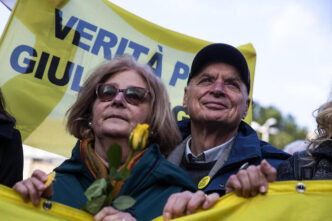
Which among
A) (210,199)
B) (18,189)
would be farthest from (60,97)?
(210,199)

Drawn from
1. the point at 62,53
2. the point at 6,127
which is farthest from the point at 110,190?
the point at 62,53

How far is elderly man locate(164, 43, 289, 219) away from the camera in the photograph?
8.13 ft

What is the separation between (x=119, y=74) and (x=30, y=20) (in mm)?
1564

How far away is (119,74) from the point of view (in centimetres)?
258

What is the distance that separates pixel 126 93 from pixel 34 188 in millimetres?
914

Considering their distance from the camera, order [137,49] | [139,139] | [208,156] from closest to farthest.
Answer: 1. [139,139]
2. [208,156]
3. [137,49]

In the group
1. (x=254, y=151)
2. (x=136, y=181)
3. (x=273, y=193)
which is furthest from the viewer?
(x=254, y=151)

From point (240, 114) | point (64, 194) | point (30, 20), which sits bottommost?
point (64, 194)

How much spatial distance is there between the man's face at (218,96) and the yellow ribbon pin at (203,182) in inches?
19.7

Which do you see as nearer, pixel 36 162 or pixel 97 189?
pixel 97 189

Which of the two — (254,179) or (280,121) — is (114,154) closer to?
(254,179)

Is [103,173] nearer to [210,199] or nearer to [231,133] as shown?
[210,199]

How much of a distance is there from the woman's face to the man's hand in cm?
88

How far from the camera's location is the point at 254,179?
Result: 156 cm
